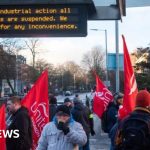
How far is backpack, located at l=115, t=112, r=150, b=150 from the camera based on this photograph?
5.48 metres

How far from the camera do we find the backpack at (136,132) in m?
5.48

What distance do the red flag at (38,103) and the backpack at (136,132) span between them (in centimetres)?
349

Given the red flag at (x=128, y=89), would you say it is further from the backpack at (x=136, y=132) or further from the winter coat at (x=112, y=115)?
the winter coat at (x=112, y=115)

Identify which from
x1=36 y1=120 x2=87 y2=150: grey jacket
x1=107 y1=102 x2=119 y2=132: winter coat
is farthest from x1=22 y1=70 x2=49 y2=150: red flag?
x1=107 y1=102 x2=119 y2=132: winter coat

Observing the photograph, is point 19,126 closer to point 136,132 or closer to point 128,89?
point 128,89

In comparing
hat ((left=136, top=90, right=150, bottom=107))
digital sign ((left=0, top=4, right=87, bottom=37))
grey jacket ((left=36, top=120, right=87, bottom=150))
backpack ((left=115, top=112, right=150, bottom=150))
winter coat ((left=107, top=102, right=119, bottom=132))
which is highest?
digital sign ((left=0, top=4, right=87, bottom=37))

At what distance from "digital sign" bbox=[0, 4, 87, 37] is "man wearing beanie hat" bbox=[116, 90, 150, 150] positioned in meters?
6.22

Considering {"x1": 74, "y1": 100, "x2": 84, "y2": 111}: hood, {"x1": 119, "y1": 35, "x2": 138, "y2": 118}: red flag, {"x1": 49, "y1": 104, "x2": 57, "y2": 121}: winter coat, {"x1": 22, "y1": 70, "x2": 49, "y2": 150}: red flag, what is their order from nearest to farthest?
{"x1": 119, "y1": 35, "x2": 138, "y2": 118}: red flag, {"x1": 22, "y1": 70, "x2": 49, "y2": 150}: red flag, {"x1": 74, "y1": 100, "x2": 84, "y2": 111}: hood, {"x1": 49, "y1": 104, "x2": 57, "y2": 121}: winter coat

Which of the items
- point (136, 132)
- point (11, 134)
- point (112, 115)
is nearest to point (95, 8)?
point (112, 115)

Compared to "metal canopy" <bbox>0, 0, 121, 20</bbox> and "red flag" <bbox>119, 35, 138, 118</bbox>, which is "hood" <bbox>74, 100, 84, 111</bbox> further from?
"red flag" <bbox>119, 35, 138, 118</bbox>

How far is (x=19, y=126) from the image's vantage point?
28.0ft

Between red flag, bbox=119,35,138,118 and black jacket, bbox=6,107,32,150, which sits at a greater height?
red flag, bbox=119,35,138,118

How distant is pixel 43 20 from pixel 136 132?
692 cm

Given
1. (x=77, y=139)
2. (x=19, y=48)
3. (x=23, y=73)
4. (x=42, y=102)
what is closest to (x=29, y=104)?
(x=42, y=102)
